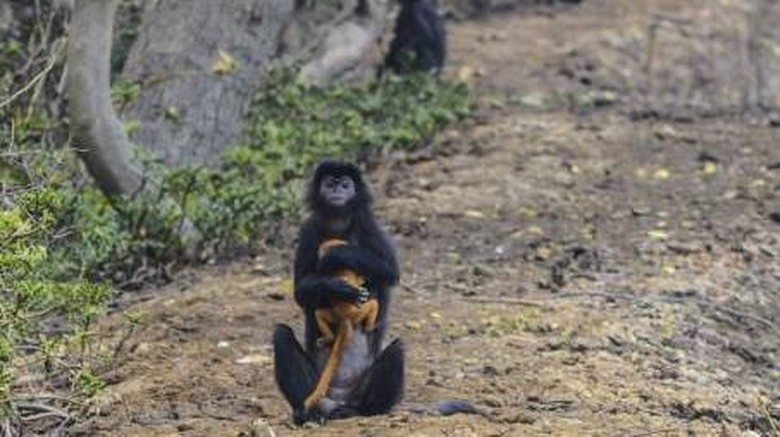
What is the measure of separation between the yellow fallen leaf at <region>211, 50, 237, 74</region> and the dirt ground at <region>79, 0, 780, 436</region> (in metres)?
1.34

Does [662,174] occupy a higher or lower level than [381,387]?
lower

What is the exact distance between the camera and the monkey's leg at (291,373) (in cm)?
591

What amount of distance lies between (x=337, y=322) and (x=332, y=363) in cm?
15

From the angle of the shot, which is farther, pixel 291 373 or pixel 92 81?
pixel 92 81

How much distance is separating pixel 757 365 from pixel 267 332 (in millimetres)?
2312

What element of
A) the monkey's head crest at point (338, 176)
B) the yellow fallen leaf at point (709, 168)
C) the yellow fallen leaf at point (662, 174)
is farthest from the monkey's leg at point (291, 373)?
the yellow fallen leaf at point (709, 168)

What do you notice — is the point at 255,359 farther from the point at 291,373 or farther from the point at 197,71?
the point at 197,71

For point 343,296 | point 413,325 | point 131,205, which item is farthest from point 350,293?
point 131,205

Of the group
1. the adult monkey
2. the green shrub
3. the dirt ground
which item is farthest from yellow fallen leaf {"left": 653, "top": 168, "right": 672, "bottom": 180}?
the adult monkey

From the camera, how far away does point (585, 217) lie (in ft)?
33.3

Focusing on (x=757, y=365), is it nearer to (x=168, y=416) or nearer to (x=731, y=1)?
(x=168, y=416)

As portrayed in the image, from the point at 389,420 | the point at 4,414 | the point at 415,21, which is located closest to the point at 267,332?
the point at 389,420

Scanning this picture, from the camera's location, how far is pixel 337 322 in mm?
6023

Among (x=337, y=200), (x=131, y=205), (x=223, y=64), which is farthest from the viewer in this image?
(x=223, y=64)
